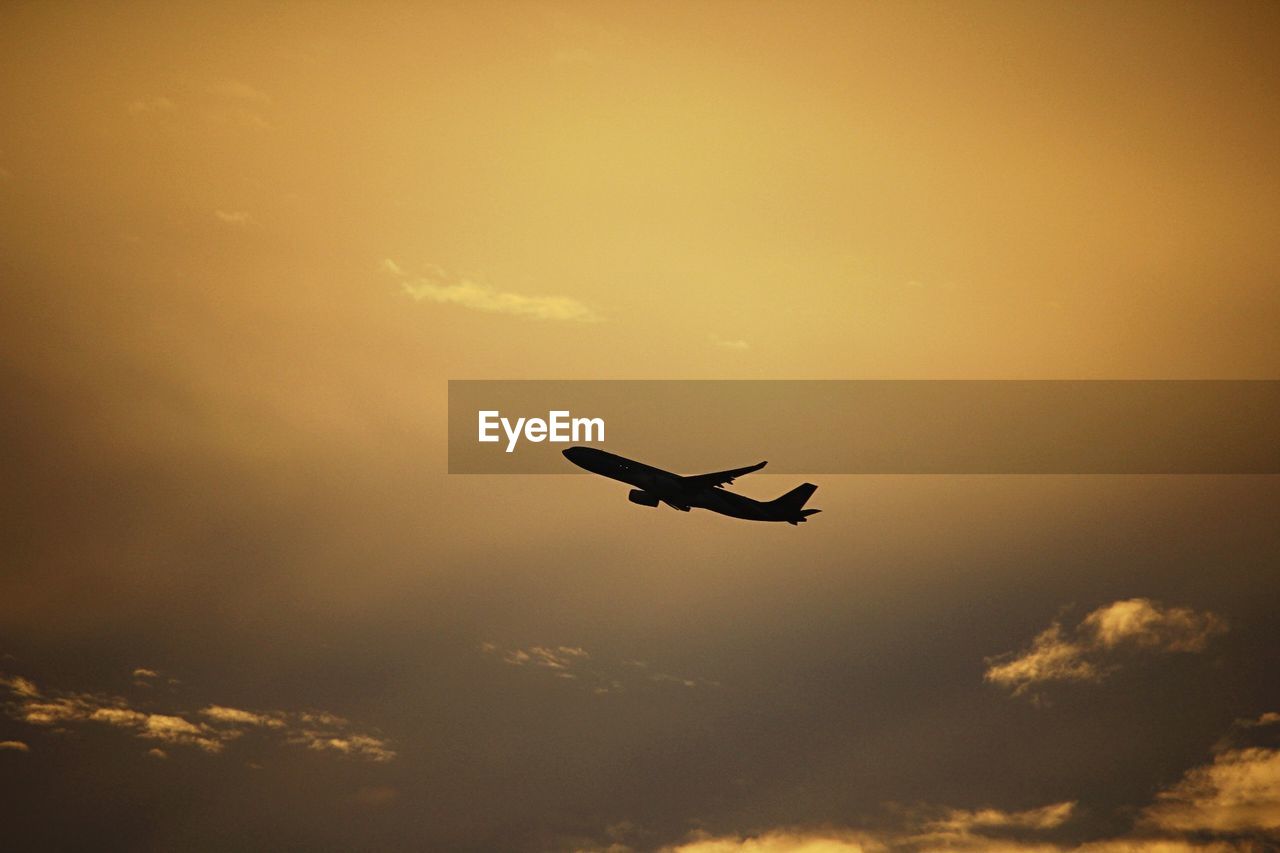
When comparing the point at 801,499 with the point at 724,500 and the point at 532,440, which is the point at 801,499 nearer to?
the point at 724,500

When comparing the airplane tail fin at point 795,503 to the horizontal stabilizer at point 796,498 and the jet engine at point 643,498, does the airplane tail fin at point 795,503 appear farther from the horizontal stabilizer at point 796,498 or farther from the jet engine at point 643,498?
the jet engine at point 643,498

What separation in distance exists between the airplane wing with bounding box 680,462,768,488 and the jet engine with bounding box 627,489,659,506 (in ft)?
16.7

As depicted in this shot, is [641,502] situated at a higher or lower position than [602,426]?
lower

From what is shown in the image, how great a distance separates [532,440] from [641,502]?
16524mm

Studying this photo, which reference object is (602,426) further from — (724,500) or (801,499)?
(801,499)

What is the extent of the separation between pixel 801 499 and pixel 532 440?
127 ft

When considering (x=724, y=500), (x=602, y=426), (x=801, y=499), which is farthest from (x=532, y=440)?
(x=801, y=499)

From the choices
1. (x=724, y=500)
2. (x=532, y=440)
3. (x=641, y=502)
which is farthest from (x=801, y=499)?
(x=532, y=440)

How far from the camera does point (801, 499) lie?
14550 cm

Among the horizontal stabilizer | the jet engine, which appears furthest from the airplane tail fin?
the jet engine

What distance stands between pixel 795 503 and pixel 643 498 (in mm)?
24926

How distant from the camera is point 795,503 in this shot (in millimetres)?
145000

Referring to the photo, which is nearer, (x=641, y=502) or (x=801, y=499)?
(x=641, y=502)

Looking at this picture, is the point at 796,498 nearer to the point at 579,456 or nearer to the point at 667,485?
the point at 667,485
